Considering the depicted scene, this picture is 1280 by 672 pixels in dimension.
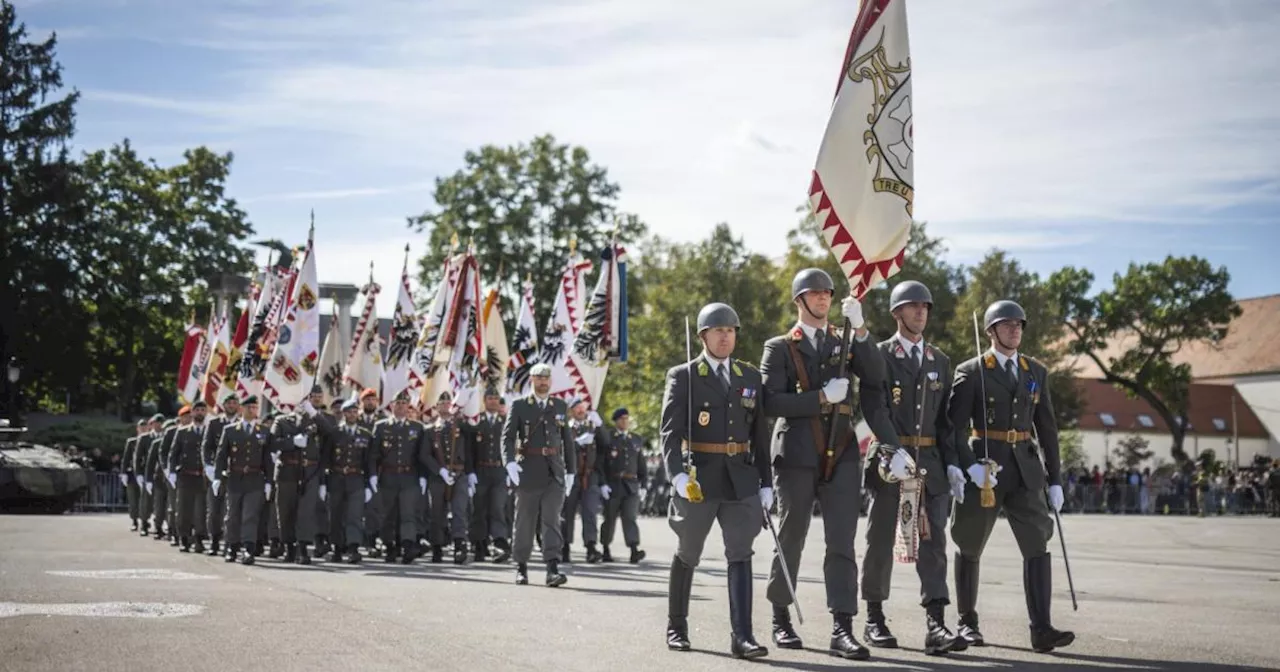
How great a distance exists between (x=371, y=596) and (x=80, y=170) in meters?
49.3

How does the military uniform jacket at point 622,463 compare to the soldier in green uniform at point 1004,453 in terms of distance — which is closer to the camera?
the soldier in green uniform at point 1004,453

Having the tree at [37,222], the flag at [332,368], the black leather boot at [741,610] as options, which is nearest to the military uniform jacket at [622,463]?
the flag at [332,368]

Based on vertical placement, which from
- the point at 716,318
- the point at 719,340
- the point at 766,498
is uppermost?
the point at 716,318

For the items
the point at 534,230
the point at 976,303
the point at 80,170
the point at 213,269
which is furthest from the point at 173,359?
the point at 976,303

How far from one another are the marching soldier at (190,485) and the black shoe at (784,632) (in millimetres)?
13625

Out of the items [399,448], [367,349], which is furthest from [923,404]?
[367,349]

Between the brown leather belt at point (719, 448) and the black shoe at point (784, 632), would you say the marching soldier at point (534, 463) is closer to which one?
the black shoe at point (784, 632)

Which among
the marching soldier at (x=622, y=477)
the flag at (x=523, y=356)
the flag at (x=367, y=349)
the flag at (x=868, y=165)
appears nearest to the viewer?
the flag at (x=868, y=165)

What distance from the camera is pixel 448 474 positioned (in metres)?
19.5

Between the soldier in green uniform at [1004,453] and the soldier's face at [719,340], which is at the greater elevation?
the soldier's face at [719,340]

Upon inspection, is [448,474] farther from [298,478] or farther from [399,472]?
[298,478]

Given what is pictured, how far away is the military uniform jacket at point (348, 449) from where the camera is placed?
19.3m

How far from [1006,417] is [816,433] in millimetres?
1395

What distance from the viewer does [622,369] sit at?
5725cm
